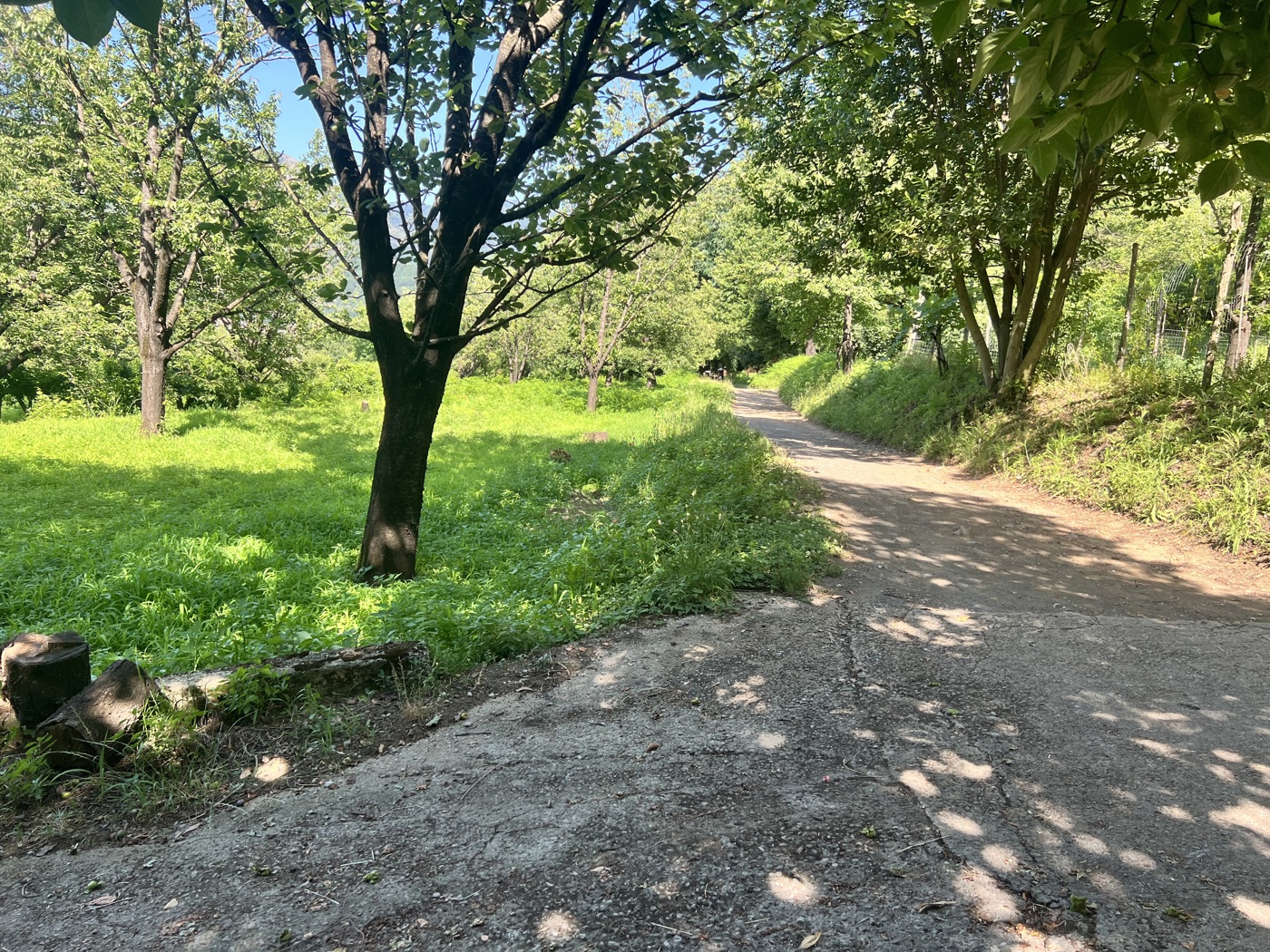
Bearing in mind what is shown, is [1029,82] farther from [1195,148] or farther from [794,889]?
[794,889]

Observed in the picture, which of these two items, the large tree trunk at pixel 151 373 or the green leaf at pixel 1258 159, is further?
the large tree trunk at pixel 151 373

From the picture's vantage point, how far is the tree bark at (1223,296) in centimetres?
895

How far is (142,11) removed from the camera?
1023 millimetres

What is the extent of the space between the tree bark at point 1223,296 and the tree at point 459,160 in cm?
683

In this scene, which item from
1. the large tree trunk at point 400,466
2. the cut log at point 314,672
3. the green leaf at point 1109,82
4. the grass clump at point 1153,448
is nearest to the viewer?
the green leaf at point 1109,82

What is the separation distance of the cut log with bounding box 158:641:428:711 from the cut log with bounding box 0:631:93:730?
14.1 inches

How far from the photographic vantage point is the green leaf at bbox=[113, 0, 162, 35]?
1007 mm

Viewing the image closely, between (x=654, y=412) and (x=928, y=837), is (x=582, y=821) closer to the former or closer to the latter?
(x=928, y=837)

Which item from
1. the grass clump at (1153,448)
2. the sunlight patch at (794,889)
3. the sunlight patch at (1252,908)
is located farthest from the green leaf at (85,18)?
the grass clump at (1153,448)

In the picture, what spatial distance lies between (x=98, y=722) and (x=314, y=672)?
0.92 meters

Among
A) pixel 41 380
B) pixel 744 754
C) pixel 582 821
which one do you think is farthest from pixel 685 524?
pixel 41 380

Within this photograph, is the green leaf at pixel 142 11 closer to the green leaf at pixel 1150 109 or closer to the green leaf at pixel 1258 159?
the green leaf at pixel 1150 109

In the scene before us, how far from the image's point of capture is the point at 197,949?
2.17 m

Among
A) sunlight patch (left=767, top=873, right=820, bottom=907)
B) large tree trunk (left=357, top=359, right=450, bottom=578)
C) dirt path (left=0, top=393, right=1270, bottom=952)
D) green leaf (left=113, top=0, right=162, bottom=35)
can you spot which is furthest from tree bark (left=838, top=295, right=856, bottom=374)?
green leaf (left=113, top=0, right=162, bottom=35)
